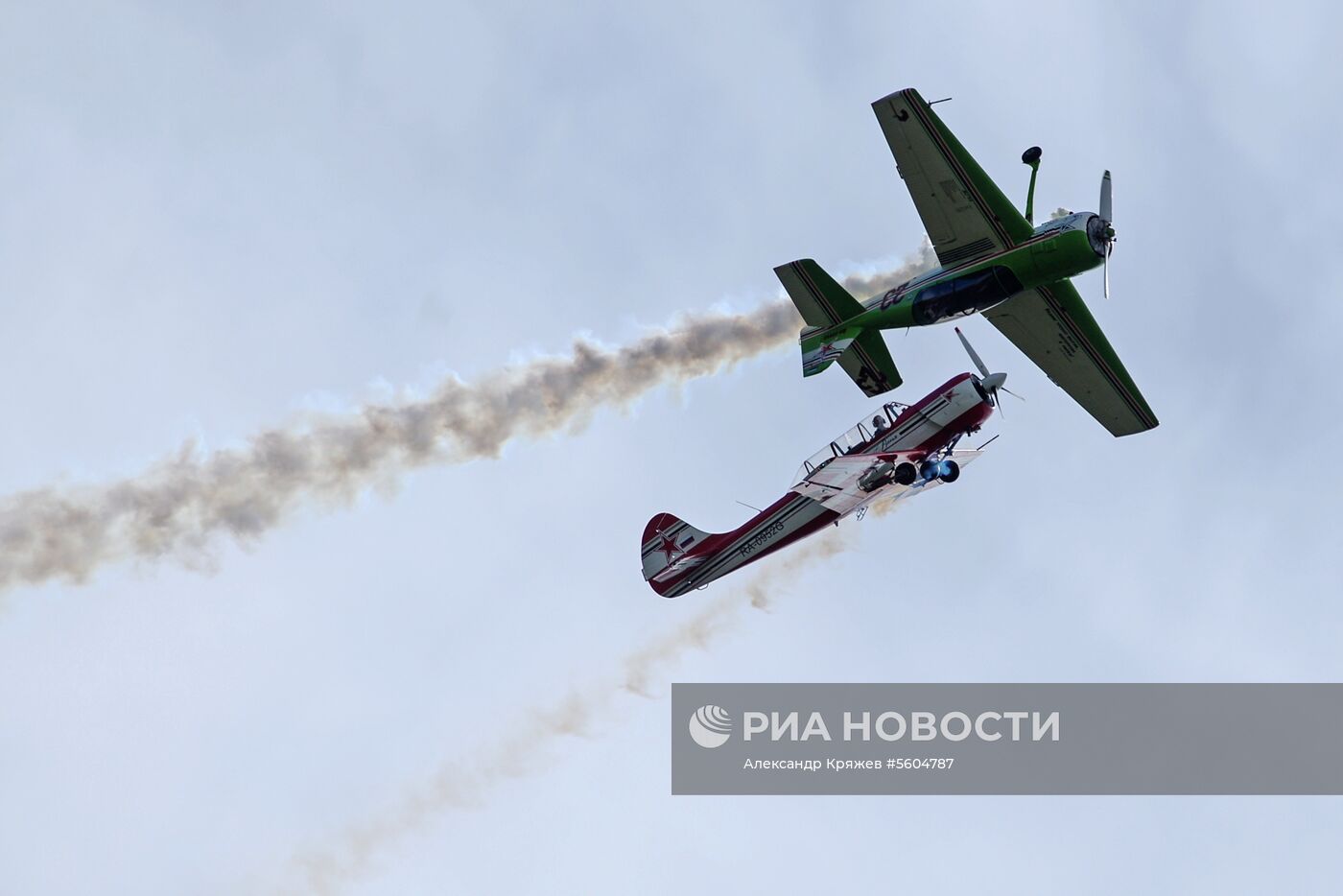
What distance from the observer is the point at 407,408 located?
6116 cm

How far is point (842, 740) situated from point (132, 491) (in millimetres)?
22060

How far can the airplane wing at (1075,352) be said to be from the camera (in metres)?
58.7

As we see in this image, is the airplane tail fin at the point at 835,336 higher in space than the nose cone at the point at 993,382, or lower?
higher

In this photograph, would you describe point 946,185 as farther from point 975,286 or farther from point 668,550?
point 668,550

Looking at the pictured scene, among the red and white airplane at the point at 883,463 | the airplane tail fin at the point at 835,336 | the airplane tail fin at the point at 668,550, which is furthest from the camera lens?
the airplane tail fin at the point at 668,550

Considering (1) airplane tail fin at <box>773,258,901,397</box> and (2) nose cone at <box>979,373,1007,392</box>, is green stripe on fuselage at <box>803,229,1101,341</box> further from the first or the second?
(2) nose cone at <box>979,373,1007,392</box>

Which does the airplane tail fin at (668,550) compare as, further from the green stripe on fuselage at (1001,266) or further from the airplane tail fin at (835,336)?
the green stripe on fuselage at (1001,266)

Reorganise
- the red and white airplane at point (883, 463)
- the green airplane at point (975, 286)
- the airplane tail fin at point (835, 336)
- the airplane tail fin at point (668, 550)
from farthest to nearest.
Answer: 1. the airplane tail fin at point (668, 550)
2. the airplane tail fin at point (835, 336)
3. the green airplane at point (975, 286)
4. the red and white airplane at point (883, 463)

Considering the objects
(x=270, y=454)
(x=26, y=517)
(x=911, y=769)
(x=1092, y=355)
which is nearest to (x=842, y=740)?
(x=911, y=769)

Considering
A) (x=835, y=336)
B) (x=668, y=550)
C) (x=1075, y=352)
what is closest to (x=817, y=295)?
(x=835, y=336)

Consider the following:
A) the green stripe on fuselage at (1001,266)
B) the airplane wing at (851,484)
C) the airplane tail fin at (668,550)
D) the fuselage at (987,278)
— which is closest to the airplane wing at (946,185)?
the green stripe on fuselage at (1001,266)

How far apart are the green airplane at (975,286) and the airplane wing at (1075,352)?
0.10 feet

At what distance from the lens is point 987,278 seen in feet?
182

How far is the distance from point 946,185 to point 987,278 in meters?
2.93
